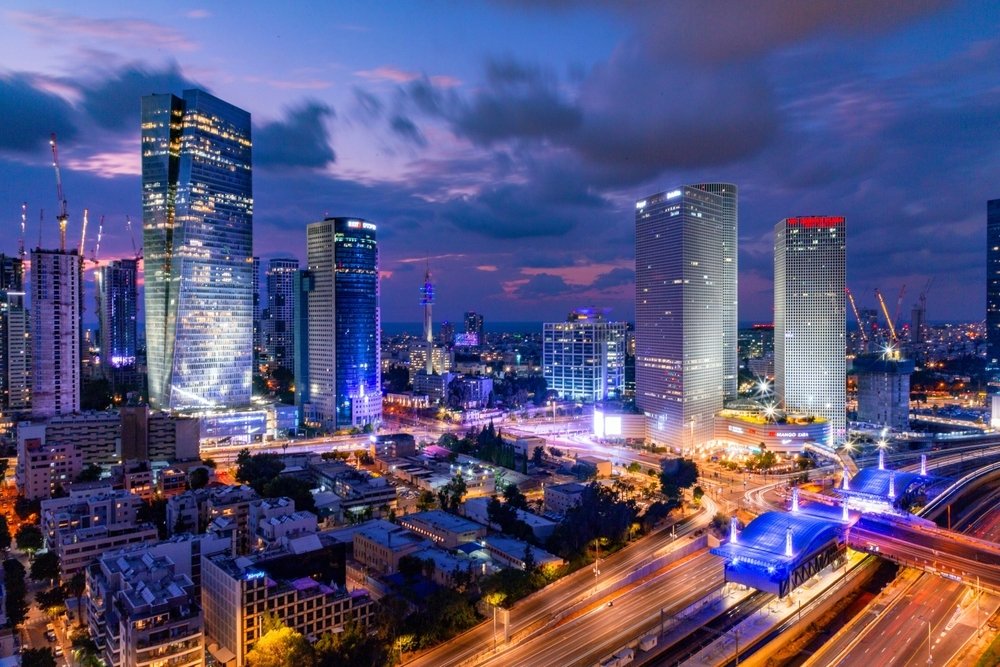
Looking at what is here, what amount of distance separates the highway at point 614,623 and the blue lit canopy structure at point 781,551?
1.83m

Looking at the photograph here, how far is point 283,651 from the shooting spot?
16.9m

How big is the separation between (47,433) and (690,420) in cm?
4224

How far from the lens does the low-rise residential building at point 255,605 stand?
18656 mm

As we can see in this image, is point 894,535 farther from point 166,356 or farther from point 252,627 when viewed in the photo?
point 166,356

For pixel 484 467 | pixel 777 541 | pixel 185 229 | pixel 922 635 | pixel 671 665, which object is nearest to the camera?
pixel 671 665

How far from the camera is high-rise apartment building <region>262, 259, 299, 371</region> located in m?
85.9

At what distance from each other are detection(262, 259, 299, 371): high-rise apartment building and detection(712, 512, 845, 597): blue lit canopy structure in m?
69.0

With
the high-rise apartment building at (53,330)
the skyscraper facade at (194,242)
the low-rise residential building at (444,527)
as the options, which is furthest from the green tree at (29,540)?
the skyscraper facade at (194,242)

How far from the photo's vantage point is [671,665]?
61.1 feet

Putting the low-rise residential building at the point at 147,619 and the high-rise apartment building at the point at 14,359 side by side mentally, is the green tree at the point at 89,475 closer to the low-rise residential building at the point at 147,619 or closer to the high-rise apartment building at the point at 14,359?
the high-rise apartment building at the point at 14,359

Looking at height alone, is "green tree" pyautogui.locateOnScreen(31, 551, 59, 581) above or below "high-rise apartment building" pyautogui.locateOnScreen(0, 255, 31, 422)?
below

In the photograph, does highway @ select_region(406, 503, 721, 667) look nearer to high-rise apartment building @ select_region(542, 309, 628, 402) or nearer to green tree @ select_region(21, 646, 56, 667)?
green tree @ select_region(21, 646, 56, 667)

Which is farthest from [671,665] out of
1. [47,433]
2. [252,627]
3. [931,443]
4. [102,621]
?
[931,443]

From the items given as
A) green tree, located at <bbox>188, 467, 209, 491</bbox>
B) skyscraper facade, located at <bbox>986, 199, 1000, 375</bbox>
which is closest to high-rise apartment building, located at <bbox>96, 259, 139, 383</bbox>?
green tree, located at <bbox>188, 467, 209, 491</bbox>
